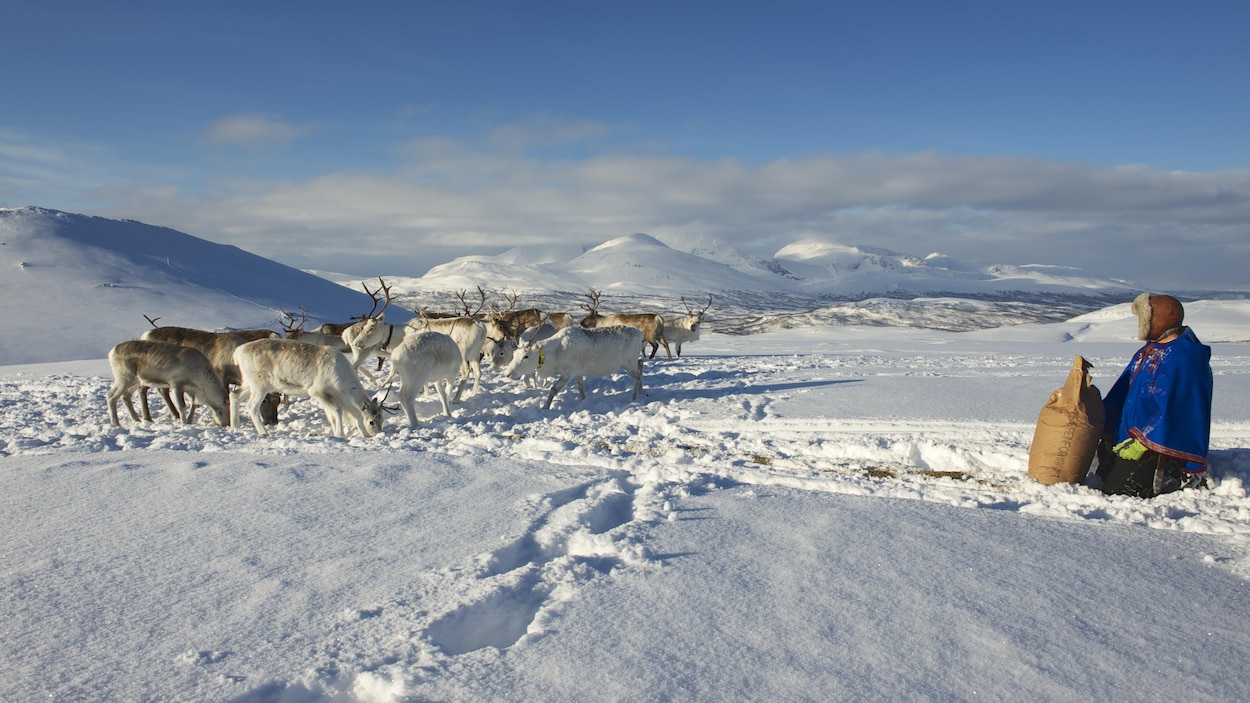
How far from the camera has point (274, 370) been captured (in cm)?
817

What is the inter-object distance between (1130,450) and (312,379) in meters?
7.94

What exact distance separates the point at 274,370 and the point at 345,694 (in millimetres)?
6446

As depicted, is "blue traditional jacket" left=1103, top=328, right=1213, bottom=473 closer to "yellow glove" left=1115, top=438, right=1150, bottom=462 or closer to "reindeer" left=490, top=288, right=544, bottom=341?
"yellow glove" left=1115, top=438, right=1150, bottom=462

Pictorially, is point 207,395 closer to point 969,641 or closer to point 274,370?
point 274,370

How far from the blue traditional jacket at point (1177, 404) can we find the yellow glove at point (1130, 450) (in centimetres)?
5

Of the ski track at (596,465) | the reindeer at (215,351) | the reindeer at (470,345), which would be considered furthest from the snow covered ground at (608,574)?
the reindeer at (470,345)

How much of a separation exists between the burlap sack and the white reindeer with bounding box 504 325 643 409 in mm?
5418

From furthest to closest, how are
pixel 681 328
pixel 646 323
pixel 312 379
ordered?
pixel 681 328 < pixel 646 323 < pixel 312 379

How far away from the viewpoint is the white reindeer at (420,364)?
8664mm

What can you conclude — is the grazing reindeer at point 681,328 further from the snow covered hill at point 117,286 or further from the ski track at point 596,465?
the snow covered hill at point 117,286

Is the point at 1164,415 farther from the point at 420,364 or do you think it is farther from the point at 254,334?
the point at 254,334

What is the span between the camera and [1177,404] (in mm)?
4812

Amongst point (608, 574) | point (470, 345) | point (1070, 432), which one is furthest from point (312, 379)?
point (1070, 432)

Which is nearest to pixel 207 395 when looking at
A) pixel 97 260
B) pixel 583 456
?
pixel 583 456
